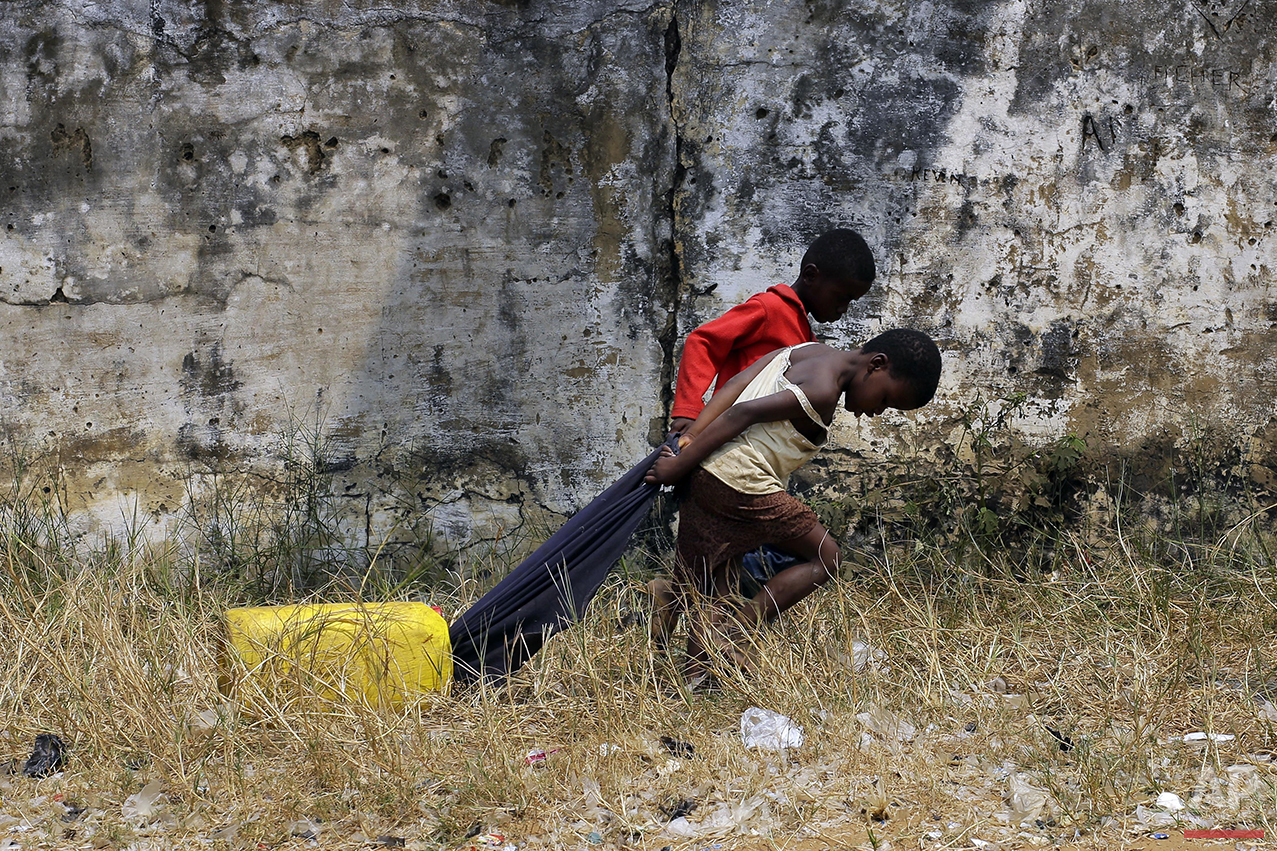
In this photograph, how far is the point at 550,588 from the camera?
2.86m

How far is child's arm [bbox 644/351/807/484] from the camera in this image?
257 cm

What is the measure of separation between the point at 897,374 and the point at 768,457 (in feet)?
1.31

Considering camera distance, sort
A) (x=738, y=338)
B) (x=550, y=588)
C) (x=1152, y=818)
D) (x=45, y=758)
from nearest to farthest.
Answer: (x=1152, y=818) < (x=45, y=758) < (x=550, y=588) < (x=738, y=338)

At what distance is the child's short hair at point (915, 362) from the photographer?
2.56 metres

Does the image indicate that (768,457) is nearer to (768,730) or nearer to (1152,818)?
(768,730)

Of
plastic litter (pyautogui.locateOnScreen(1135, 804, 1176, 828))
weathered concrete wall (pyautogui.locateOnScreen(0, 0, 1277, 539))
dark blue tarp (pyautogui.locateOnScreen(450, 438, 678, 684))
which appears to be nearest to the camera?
plastic litter (pyautogui.locateOnScreen(1135, 804, 1176, 828))

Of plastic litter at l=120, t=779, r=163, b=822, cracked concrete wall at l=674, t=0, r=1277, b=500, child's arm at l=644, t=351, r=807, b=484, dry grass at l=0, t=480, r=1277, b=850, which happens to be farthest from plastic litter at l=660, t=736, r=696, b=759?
cracked concrete wall at l=674, t=0, r=1277, b=500

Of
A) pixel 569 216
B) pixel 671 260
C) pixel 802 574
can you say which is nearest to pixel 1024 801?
pixel 802 574

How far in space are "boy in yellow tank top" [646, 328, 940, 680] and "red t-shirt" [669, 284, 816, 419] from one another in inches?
6.5

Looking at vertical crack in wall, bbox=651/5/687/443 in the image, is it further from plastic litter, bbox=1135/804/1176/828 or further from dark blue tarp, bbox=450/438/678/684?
Answer: plastic litter, bbox=1135/804/1176/828

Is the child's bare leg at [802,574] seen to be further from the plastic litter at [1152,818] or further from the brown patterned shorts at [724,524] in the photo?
the plastic litter at [1152,818]

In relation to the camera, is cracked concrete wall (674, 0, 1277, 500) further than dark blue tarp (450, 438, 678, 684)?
Yes

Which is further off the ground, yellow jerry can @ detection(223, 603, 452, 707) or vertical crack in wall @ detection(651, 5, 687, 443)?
vertical crack in wall @ detection(651, 5, 687, 443)

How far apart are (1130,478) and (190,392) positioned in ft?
11.4
